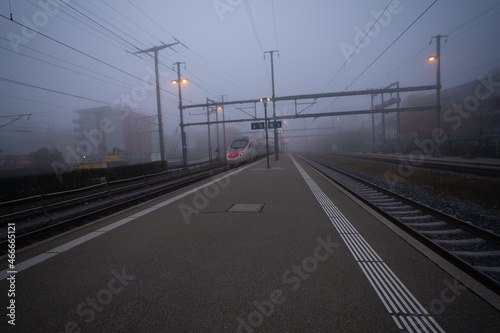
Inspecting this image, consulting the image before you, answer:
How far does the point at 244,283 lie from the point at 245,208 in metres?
4.11

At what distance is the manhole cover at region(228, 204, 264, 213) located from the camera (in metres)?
6.87

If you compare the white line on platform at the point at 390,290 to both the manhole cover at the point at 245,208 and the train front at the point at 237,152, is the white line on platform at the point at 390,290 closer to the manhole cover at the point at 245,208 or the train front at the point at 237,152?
the manhole cover at the point at 245,208

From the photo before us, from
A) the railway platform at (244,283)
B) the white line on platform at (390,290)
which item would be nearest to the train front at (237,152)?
the railway platform at (244,283)

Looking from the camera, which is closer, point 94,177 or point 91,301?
point 91,301

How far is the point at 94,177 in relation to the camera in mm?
15930

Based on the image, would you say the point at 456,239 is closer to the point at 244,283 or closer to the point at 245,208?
the point at 244,283

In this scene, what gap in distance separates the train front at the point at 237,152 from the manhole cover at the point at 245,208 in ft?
54.3

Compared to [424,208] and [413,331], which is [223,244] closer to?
[413,331]

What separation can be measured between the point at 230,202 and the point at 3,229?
21.5 ft

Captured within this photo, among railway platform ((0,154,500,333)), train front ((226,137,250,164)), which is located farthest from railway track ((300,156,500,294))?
train front ((226,137,250,164))

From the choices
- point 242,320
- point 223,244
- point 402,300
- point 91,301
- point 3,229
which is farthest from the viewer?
point 3,229

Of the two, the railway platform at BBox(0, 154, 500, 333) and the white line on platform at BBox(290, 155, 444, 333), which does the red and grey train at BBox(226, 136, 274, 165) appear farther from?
the white line on platform at BBox(290, 155, 444, 333)

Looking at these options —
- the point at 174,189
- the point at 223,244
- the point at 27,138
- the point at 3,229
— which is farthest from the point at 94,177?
the point at 27,138

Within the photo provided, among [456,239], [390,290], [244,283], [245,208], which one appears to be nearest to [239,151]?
[245,208]
